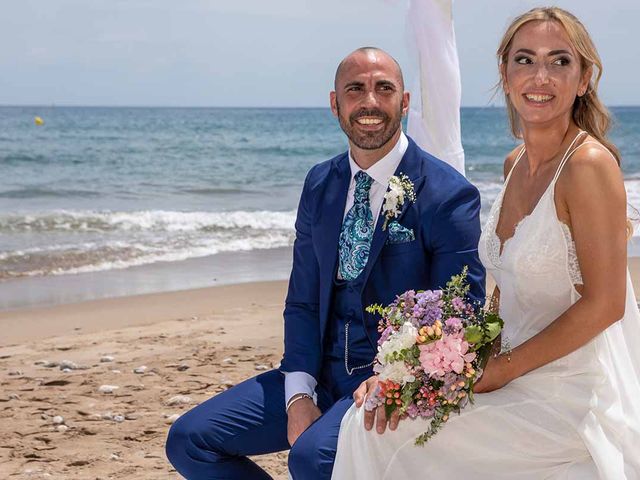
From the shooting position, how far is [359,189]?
416 centimetres

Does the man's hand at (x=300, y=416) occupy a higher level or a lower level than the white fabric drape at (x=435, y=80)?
lower

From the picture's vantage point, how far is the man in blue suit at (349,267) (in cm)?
393

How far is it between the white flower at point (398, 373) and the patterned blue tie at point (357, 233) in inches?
28.9

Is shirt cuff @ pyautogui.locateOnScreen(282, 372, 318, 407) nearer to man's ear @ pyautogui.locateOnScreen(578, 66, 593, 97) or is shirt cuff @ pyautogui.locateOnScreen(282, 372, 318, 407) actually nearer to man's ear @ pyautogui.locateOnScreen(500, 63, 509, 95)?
man's ear @ pyautogui.locateOnScreen(500, 63, 509, 95)

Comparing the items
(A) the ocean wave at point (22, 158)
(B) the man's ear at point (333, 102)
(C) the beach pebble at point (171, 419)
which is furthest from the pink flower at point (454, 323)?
(A) the ocean wave at point (22, 158)

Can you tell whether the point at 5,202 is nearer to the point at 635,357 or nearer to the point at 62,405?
the point at 62,405

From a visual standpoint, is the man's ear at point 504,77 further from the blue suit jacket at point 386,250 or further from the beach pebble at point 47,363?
the beach pebble at point 47,363

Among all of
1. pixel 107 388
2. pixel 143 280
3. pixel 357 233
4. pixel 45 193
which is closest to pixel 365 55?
pixel 357 233

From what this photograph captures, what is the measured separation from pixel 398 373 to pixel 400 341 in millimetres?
105

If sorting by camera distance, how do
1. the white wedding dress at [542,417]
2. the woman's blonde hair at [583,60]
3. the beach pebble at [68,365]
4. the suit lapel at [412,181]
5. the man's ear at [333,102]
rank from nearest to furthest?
the white wedding dress at [542,417] → the woman's blonde hair at [583,60] → the suit lapel at [412,181] → the man's ear at [333,102] → the beach pebble at [68,365]

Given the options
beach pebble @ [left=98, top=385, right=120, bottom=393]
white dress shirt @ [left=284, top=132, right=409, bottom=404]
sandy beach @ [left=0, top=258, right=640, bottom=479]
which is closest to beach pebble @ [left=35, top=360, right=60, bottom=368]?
sandy beach @ [left=0, top=258, right=640, bottom=479]

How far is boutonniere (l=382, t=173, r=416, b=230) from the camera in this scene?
397 centimetres

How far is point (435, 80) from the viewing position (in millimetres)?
5727

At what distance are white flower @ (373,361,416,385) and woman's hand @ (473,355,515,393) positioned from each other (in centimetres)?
23
